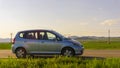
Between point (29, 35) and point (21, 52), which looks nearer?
point (21, 52)

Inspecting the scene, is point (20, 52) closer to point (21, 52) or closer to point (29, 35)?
point (21, 52)

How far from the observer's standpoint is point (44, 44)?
21625 millimetres

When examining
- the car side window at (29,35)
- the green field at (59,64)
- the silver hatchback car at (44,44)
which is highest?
the car side window at (29,35)

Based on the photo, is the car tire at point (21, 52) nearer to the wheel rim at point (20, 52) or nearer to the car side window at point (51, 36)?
the wheel rim at point (20, 52)

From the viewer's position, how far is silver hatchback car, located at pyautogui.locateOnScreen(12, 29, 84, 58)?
21422mm

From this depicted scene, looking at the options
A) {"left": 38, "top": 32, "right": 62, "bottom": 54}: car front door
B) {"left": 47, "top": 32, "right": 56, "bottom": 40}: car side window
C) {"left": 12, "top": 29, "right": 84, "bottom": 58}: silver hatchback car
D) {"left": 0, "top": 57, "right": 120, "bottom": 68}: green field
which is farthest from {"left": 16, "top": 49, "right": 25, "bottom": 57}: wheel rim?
{"left": 0, "top": 57, "right": 120, "bottom": 68}: green field

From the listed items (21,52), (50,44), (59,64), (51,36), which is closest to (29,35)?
(21,52)

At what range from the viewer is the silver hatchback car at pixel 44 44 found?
21422 mm

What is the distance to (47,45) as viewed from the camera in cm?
2158

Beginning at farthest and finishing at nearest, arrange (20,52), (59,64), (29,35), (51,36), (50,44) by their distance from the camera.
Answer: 1. (29,35)
2. (20,52)
3. (51,36)
4. (50,44)
5. (59,64)

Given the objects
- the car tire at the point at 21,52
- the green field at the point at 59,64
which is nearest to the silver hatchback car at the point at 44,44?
the car tire at the point at 21,52

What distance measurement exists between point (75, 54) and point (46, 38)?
6.44ft

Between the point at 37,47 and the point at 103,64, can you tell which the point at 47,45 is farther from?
the point at 103,64

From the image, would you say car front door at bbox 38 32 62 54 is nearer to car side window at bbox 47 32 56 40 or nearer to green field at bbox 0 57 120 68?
car side window at bbox 47 32 56 40
